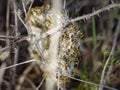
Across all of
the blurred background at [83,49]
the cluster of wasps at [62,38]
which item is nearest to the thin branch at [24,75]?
the blurred background at [83,49]

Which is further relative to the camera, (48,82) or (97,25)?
(97,25)

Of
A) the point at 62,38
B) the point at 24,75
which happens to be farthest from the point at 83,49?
the point at 62,38

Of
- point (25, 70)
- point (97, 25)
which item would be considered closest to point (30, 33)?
point (25, 70)

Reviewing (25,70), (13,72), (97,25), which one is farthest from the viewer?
(97,25)

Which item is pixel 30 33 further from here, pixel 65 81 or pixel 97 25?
pixel 97 25

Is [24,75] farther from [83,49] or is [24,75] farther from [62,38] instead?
[62,38]

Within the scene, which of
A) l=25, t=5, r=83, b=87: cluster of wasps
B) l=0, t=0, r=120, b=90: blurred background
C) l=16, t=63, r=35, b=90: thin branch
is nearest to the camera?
l=25, t=5, r=83, b=87: cluster of wasps

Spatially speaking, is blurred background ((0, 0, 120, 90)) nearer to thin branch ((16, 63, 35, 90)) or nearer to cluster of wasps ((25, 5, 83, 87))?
thin branch ((16, 63, 35, 90))

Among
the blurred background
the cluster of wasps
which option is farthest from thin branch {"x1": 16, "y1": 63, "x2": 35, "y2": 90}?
the cluster of wasps
